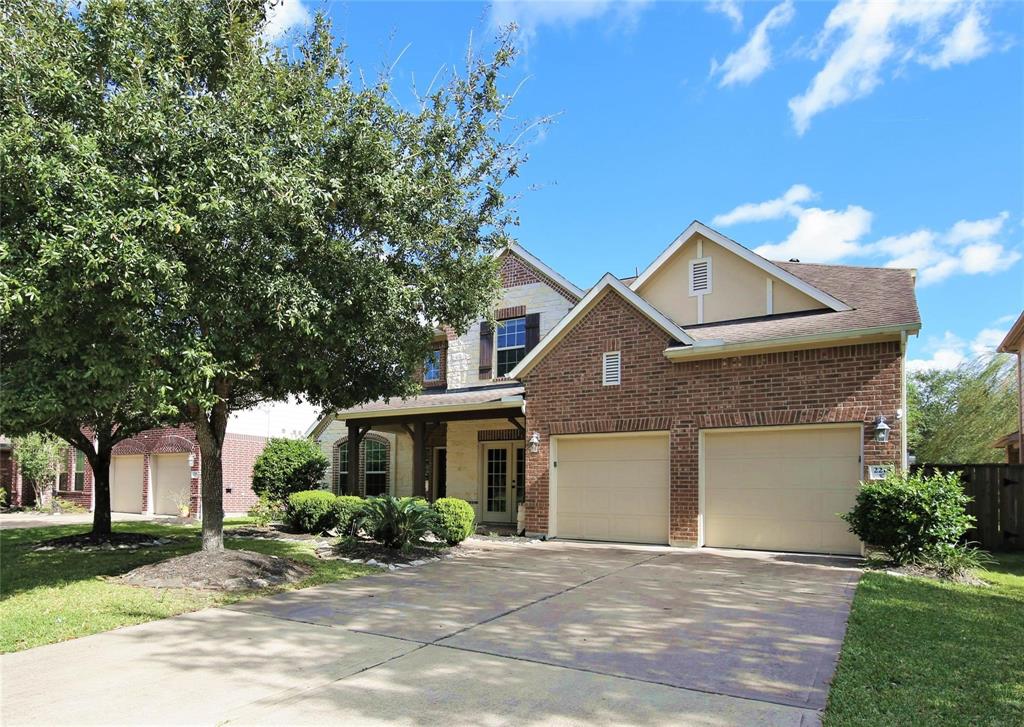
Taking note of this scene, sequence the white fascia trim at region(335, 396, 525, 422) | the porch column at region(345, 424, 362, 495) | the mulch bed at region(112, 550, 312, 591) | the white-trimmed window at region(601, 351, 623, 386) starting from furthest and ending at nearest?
the porch column at region(345, 424, 362, 495)
the white fascia trim at region(335, 396, 525, 422)
the white-trimmed window at region(601, 351, 623, 386)
the mulch bed at region(112, 550, 312, 591)

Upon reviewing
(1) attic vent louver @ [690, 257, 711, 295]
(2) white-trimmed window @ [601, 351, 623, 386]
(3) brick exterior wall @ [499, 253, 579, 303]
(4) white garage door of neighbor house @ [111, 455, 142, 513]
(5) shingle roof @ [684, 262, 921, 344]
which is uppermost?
(3) brick exterior wall @ [499, 253, 579, 303]

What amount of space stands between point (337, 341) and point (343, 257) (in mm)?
1137

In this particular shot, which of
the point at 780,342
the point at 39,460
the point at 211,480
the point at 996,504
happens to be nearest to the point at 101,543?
the point at 211,480

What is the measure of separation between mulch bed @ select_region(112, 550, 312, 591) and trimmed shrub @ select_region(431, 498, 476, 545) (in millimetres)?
3113

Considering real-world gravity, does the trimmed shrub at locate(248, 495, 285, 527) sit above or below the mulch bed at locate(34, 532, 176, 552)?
below

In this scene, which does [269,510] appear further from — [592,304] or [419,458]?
[592,304]

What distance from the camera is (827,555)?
11664 millimetres

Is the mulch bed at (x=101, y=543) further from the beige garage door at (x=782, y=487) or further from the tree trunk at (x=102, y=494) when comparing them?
the beige garage door at (x=782, y=487)

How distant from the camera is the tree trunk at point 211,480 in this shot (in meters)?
9.91

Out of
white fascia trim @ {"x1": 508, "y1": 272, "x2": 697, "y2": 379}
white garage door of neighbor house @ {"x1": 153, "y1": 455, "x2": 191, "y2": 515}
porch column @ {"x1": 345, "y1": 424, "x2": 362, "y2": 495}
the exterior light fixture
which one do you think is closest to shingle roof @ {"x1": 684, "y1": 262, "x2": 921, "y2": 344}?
white fascia trim @ {"x1": 508, "y1": 272, "x2": 697, "y2": 379}

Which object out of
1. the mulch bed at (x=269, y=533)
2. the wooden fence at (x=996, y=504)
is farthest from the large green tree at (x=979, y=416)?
the mulch bed at (x=269, y=533)

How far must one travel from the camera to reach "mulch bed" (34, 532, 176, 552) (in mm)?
13289

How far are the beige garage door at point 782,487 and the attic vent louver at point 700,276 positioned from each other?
147 inches

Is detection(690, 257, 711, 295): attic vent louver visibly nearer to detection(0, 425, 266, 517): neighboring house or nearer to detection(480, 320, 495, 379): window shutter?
detection(480, 320, 495, 379): window shutter
